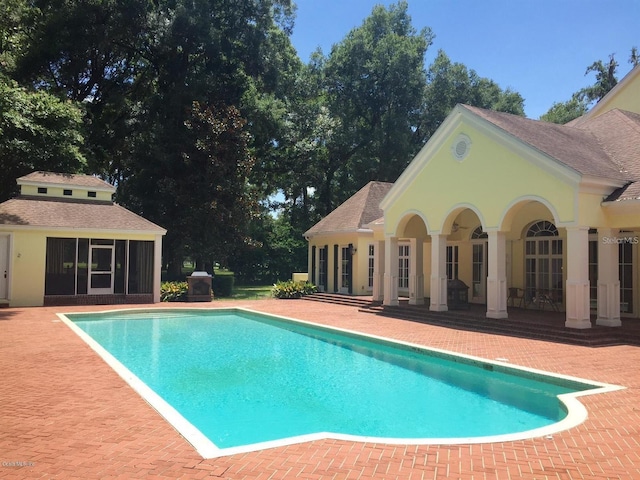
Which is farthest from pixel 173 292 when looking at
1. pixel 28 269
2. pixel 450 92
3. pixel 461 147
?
pixel 450 92

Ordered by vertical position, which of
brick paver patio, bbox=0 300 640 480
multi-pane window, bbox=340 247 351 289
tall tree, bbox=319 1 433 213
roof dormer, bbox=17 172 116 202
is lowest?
brick paver patio, bbox=0 300 640 480

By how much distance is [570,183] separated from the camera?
512 inches

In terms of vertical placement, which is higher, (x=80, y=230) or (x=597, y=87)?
(x=597, y=87)

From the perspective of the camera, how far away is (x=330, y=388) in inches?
350

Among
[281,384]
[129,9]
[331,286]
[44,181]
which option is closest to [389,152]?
[331,286]

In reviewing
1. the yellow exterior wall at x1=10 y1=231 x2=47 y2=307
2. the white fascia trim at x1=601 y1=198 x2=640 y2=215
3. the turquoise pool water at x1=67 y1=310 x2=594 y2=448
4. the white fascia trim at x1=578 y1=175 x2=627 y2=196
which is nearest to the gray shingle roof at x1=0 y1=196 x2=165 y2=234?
the yellow exterior wall at x1=10 y1=231 x2=47 y2=307

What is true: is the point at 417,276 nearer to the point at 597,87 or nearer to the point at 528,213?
the point at 528,213

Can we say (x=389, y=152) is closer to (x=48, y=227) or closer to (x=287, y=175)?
(x=287, y=175)

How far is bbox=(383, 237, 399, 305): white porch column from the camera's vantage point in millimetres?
19594

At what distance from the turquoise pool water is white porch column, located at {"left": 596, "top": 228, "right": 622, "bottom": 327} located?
5703 millimetres

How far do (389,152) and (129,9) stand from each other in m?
20.6

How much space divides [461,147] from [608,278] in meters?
5.96

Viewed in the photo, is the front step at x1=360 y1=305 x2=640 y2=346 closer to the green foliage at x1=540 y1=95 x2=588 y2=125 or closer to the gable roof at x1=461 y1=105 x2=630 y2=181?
the gable roof at x1=461 y1=105 x2=630 y2=181

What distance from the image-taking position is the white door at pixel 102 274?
21.8m
